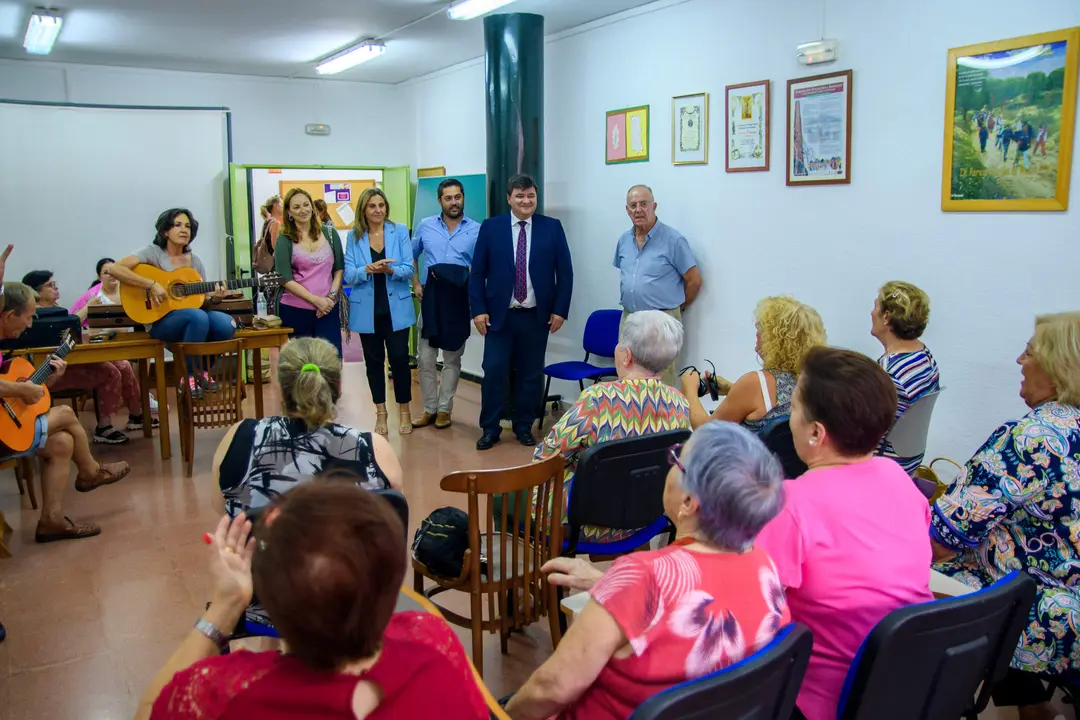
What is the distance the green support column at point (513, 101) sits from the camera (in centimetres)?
567

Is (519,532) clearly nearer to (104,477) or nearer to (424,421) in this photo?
(104,477)

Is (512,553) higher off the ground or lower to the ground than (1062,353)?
lower

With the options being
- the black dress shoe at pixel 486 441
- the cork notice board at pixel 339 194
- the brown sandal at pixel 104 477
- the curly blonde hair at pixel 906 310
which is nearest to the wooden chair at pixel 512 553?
the curly blonde hair at pixel 906 310

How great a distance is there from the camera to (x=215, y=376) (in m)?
4.93

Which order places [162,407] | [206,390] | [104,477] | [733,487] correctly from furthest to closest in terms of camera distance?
[162,407] → [206,390] → [104,477] → [733,487]

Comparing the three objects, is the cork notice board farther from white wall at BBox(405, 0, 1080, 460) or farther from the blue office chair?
the blue office chair

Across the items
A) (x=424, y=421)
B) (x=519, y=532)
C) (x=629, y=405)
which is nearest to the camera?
(x=519, y=532)

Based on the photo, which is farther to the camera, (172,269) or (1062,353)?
(172,269)

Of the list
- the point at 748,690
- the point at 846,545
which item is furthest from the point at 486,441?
the point at 748,690

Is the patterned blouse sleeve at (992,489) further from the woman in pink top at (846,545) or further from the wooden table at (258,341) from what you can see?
the wooden table at (258,341)

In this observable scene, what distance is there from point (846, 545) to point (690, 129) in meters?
3.89

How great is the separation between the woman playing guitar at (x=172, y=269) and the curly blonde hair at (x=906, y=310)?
3.63m

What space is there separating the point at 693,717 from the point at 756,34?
4.19 meters

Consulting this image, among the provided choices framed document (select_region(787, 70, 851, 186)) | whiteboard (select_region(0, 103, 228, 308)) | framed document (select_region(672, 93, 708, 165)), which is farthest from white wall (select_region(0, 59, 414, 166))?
framed document (select_region(787, 70, 851, 186))
